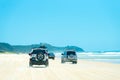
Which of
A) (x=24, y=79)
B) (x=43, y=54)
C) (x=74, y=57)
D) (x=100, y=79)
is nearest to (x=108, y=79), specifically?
(x=100, y=79)

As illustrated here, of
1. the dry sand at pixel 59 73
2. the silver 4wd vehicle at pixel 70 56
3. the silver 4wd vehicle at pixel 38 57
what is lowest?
the dry sand at pixel 59 73

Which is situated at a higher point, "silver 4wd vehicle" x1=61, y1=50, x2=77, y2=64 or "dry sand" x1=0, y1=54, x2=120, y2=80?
"silver 4wd vehicle" x1=61, y1=50, x2=77, y2=64

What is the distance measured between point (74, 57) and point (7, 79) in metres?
33.3

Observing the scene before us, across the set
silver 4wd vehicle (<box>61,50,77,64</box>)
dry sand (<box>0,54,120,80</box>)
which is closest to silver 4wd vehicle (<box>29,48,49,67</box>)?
dry sand (<box>0,54,120,80</box>)

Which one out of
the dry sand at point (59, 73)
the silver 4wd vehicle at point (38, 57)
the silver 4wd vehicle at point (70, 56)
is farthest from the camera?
the silver 4wd vehicle at point (70, 56)

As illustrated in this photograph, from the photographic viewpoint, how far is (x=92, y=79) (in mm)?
25688

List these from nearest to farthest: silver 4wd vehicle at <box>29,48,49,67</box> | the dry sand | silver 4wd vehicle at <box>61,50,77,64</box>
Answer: the dry sand < silver 4wd vehicle at <box>29,48,49,67</box> < silver 4wd vehicle at <box>61,50,77,64</box>

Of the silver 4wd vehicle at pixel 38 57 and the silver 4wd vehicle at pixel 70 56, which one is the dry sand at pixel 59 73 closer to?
the silver 4wd vehicle at pixel 38 57

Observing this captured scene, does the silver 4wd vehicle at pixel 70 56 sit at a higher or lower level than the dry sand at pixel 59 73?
higher

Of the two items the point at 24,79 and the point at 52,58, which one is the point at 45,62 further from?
the point at 52,58

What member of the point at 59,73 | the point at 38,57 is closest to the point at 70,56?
the point at 38,57

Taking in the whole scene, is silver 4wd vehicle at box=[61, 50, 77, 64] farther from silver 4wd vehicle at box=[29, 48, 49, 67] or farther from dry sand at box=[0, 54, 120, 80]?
dry sand at box=[0, 54, 120, 80]

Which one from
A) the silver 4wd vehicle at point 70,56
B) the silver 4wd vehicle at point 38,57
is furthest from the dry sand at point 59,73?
the silver 4wd vehicle at point 70,56

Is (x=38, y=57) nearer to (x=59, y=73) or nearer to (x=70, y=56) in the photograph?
(x=59, y=73)
